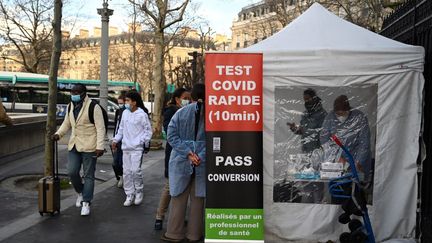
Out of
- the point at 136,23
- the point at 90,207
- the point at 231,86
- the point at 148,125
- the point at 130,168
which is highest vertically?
the point at 136,23

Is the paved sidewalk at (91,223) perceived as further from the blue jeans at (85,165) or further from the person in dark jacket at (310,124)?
the person in dark jacket at (310,124)

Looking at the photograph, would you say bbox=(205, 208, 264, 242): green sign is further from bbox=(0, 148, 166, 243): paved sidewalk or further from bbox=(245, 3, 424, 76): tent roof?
bbox=(245, 3, 424, 76): tent roof

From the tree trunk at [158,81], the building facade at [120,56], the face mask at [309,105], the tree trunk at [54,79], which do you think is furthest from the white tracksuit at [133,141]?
the building facade at [120,56]

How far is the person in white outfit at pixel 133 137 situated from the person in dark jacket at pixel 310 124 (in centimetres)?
279

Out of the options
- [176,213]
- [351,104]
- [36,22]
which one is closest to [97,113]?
[176,213]

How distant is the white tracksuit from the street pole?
5283 millimetres

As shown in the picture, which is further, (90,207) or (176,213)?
(90,207)

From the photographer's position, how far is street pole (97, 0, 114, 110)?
12.9 m

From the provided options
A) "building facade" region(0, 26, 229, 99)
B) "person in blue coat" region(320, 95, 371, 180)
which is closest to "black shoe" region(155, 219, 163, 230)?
"person in blue coat" region(320, 95, 371, 180)

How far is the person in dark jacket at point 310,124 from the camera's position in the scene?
554 centimetres

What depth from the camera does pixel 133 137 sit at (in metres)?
7.47

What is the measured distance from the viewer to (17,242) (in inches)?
221

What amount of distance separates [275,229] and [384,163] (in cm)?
142

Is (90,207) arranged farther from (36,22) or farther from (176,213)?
(36,22)
